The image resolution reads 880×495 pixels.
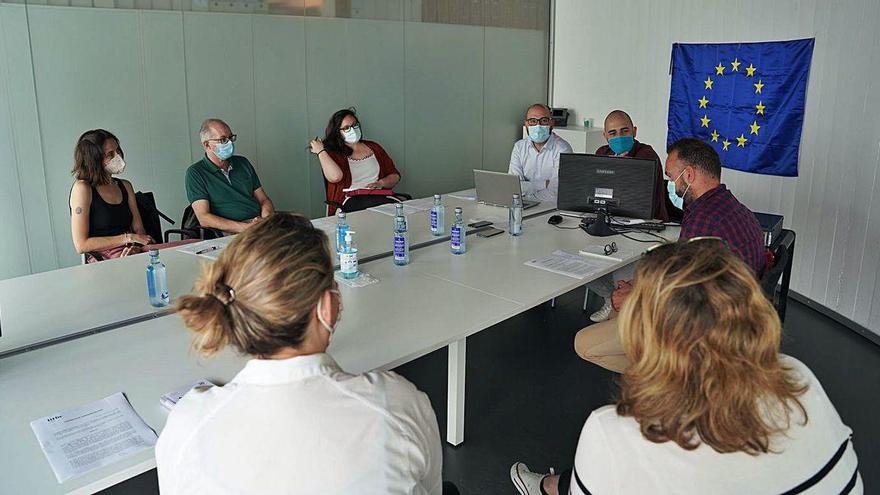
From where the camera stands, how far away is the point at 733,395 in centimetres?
116

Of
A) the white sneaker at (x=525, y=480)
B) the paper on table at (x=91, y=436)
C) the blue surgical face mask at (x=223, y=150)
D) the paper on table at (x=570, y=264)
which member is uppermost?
the blue surgical face mask at (x=223, y=150)

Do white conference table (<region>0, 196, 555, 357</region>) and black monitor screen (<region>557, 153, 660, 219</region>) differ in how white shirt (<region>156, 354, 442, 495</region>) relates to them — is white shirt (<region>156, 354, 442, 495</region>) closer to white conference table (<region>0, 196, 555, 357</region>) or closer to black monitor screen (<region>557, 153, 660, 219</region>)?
white conference table (<region>0, 196, 555, 357</region>)

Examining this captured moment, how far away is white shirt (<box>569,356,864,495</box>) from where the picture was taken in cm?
117

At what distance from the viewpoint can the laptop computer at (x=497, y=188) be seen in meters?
4.02

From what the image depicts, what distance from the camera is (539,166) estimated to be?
4855mm

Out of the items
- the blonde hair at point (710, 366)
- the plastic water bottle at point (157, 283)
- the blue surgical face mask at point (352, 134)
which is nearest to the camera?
the blonde hair at point (710, 366)

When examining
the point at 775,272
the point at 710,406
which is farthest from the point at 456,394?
the point at 710,406

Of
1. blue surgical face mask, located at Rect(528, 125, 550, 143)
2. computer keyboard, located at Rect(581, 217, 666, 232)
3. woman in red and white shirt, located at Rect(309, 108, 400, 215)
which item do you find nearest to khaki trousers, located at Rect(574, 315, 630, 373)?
computer keyboard, located at Rect(581, 217, 666, 232)

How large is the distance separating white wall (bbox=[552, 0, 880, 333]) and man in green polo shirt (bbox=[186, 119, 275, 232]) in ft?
11.5

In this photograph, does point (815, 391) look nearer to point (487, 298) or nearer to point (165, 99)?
point (487, 298)

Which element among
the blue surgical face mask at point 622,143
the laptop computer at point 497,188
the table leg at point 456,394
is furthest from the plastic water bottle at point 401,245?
the blue surgical face mask at point 622,143

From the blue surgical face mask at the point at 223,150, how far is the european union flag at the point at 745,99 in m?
3.65

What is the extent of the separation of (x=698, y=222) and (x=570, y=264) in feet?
1.86

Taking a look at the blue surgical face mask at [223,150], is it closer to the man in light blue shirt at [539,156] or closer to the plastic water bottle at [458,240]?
the plastic water bottle at [458,240]
